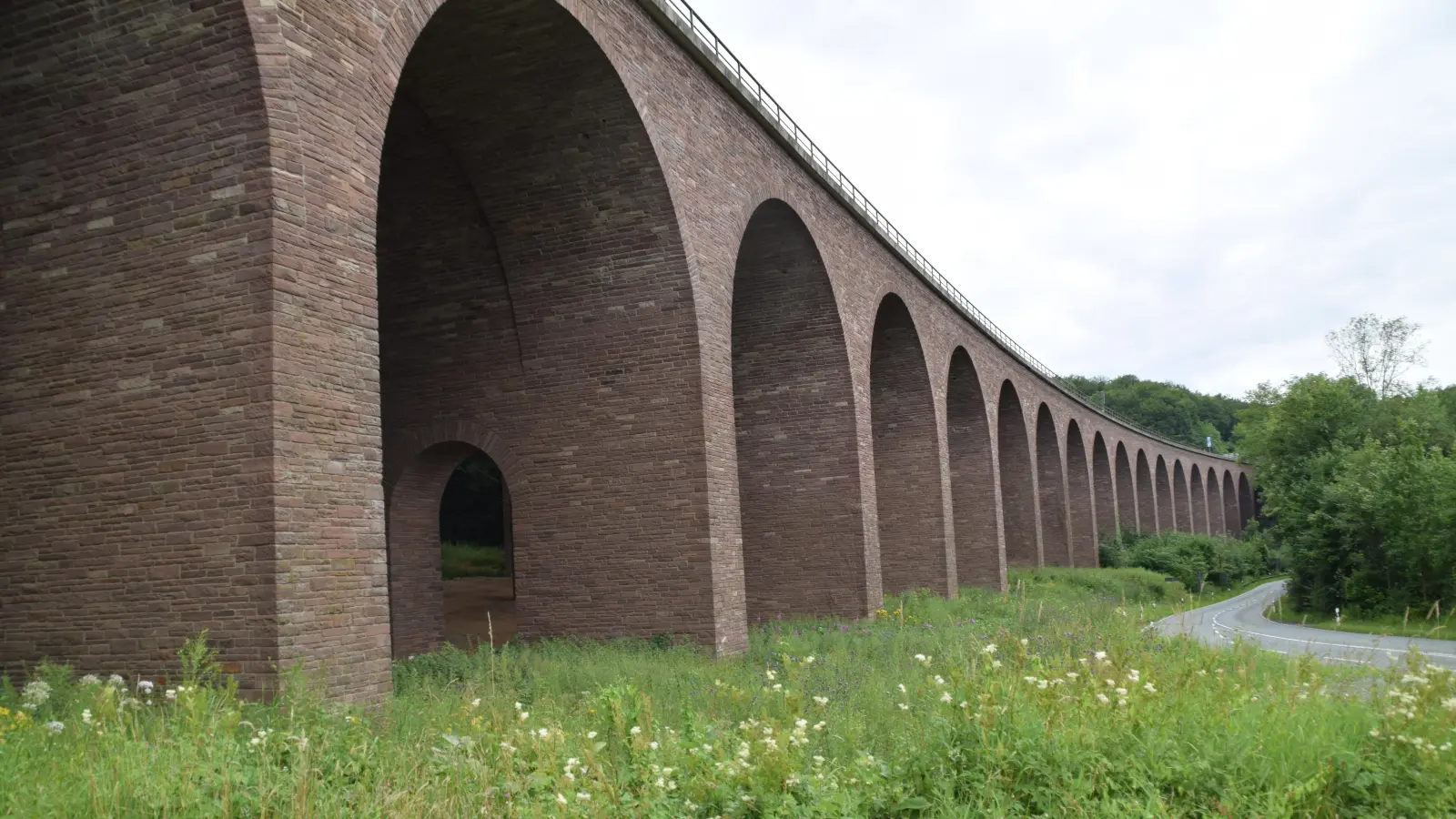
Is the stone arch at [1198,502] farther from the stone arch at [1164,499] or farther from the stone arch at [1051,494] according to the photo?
the stone arch at [1051,494]

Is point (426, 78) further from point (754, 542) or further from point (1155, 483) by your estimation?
point (1155, 483)

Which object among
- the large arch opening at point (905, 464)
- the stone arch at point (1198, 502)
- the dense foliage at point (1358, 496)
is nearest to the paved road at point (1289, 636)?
the dense foliage at point (1358, 496)

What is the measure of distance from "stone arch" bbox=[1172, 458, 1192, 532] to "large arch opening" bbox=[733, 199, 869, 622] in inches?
2387

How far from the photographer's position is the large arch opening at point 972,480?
26.8m

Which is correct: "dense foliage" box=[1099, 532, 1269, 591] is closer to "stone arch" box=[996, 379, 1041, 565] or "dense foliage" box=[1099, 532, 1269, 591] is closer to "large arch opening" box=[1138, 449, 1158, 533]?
"large arch opening" box=[1138, 449, 1158, 533]

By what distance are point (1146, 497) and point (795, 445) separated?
48330mm

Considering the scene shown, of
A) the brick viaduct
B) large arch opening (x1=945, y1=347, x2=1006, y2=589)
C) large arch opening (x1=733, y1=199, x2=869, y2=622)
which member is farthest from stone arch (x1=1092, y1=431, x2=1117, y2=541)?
large arch opening (x1=733, y1=199, x2=869, y2=622)

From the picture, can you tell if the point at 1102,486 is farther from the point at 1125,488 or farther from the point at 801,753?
the point at 801,753

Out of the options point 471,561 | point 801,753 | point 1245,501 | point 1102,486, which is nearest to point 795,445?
point 801,753

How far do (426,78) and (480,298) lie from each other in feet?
10.6

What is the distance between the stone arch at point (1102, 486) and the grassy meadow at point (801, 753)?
4317cm

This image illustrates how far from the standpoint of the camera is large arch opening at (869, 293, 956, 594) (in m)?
22.3

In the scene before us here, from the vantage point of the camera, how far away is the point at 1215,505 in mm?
85875

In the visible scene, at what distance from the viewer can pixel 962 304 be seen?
26922 millimetres
